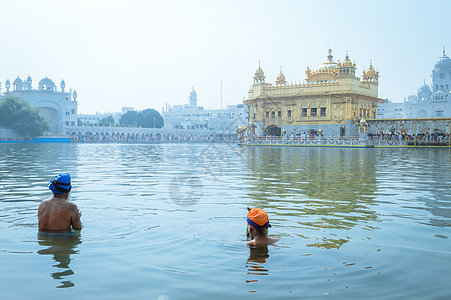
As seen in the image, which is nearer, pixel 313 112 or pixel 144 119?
pixel 313 112

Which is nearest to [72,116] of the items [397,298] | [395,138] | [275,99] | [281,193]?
[275,99]

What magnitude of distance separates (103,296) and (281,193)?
20.7 feet

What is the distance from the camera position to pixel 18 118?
6069 centimetres

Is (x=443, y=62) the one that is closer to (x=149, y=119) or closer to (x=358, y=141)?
(x=149, y=119)

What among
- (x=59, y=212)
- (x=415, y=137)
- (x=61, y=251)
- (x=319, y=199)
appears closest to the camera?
(x=61, y=251)

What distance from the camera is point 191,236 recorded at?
567cm

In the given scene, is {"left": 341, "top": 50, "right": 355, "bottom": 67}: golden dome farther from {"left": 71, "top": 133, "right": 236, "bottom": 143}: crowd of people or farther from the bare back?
the bare back

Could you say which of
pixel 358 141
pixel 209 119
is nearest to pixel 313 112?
pixel 358 141

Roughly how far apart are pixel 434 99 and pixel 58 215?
11092cm

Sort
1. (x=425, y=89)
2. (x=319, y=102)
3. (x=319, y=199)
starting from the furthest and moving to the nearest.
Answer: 1. (x=425, y=89)
2. (x=319, y=102)
3. (x=319, y=199)

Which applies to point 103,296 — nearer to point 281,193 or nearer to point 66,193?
point 66,193

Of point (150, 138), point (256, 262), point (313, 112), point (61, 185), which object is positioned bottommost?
point (256, 262)

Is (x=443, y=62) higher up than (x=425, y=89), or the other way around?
(x=443, y=62)

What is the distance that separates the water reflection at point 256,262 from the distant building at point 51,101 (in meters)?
84.9
